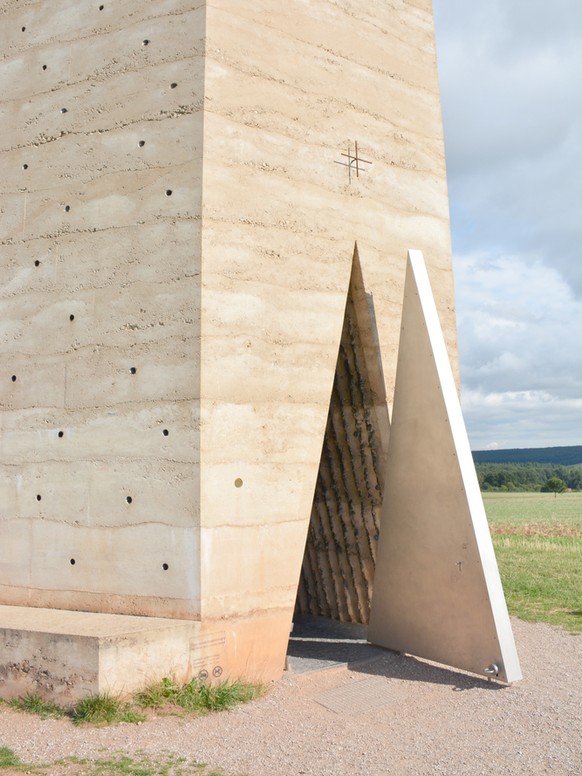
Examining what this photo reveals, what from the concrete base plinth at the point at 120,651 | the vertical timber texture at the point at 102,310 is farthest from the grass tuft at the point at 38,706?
the vertical timber texture at the point at 102,310

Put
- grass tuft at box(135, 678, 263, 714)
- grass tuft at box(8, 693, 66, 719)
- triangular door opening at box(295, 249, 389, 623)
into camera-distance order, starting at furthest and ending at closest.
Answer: triangular door opening at box(295, 249, 389, 623) < grass tuft at box(135, 678, 263, 714) < grass tuft at box(8, 693, 66, 719)

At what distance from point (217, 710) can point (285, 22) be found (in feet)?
27.4

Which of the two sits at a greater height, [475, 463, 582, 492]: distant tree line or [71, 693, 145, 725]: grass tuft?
[475, 463, 582, 492]: distant tree line

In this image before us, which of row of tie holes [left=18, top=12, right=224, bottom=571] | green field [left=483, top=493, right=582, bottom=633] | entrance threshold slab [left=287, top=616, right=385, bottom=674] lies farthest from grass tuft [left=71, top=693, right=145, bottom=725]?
green field [left=483, top=493, right=582, bottom=633]

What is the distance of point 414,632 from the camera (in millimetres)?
9117

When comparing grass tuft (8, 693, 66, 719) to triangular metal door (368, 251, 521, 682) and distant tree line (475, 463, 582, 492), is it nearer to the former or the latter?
triangular metal door (368, 251, 521, 682)

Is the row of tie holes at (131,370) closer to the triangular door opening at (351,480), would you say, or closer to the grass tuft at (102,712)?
the grass tuft at (102,712)

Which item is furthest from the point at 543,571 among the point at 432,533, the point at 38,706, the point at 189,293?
the point at 38,706

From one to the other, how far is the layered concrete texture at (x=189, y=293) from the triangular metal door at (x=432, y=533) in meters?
0.58

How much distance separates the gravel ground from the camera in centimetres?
613

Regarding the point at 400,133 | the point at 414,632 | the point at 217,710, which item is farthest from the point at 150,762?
the point at 400,133

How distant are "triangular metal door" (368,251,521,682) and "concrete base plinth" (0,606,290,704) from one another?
1.80 metres

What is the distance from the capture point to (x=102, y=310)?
8828 mm

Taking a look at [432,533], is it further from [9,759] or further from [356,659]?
[9,759]
